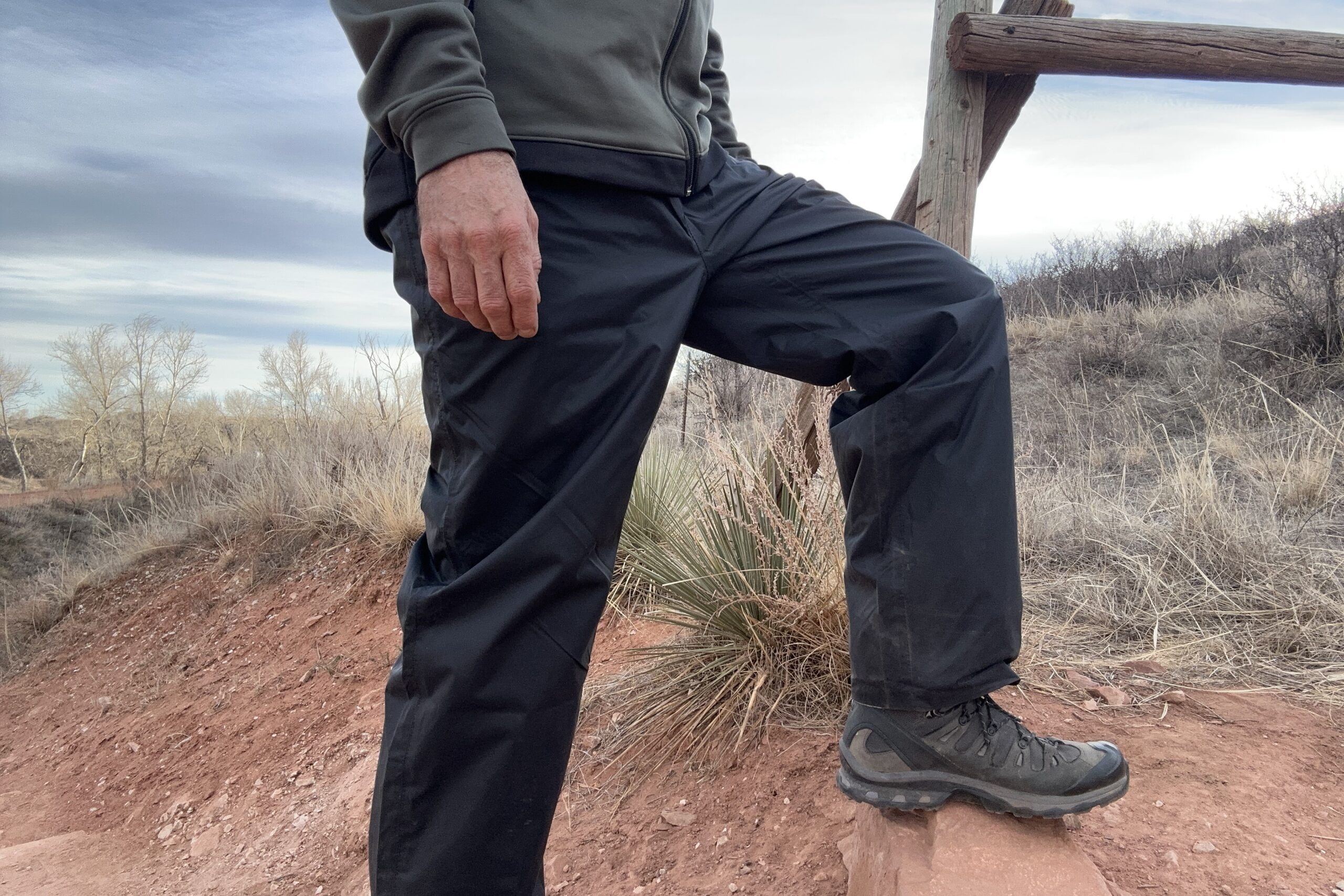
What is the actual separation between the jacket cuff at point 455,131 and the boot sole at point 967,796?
119 cm

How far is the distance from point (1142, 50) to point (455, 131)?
235 cm

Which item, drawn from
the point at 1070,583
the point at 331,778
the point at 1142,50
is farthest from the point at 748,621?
the point at 1142,50

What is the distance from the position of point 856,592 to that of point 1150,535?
2473 millimetres

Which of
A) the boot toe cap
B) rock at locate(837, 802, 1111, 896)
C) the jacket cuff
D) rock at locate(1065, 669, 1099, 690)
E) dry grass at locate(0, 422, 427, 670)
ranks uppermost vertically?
the jacket cuff

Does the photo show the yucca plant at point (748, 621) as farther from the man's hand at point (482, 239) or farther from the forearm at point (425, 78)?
the forearm at point (425, 78)

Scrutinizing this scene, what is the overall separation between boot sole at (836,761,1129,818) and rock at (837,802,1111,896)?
1.2 inches

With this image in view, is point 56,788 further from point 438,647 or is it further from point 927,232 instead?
point 927,232

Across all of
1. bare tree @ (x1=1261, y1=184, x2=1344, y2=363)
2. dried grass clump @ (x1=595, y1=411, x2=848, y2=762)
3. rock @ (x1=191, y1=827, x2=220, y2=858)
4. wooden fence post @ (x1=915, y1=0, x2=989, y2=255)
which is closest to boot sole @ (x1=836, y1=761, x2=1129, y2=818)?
dried grass clump @ (x1=595, y1=411, x2=848, y2=762)

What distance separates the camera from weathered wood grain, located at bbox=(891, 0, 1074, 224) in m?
2.35

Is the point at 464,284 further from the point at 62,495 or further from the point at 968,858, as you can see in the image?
the point at 62,495

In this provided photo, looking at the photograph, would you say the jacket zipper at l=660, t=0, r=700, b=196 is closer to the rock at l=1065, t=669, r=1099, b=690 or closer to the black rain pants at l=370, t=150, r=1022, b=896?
the black rain pants at l=370, t=150, r=1022, b=896

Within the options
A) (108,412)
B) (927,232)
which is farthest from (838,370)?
(108,412)

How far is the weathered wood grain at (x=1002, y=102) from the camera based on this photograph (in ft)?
7.72

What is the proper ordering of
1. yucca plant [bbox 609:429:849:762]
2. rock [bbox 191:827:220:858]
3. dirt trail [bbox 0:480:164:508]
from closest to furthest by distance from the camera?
yucca plant [bbox 609:429:849:762], rock [bbox 191:827:220:858], dirt trail [bbox 0:480:164:508]
